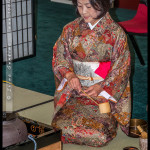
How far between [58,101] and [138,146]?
702 mm

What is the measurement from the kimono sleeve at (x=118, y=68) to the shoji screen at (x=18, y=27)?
204 centimetres

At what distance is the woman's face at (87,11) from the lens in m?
2.90

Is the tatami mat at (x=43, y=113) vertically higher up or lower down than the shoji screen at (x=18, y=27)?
lower down

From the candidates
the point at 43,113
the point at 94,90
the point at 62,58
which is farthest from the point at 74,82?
the point at 43,113

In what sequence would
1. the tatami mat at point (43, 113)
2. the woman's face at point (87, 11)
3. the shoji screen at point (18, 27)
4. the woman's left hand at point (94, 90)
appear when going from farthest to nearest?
the shoji screen at point (18, 27) → the tatami mat at point (43, 113) → the woman's left hand at point (94, 90) → the woman's face at point (87, 11)

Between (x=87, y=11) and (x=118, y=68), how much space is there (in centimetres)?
49

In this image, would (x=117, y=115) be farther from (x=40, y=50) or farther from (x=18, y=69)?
(x=40, y=50)

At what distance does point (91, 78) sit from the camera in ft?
10.3

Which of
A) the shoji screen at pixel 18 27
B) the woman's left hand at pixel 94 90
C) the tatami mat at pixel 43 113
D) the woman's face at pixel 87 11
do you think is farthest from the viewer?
the shoji screen at pixel 18 27

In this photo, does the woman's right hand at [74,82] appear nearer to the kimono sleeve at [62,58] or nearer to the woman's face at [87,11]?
the kimono sleeve at [62,58]

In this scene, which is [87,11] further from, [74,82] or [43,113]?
[43,113]

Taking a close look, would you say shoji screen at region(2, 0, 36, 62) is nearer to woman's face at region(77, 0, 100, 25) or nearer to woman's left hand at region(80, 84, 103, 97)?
woman's face at region(77, 0, 100, 25)

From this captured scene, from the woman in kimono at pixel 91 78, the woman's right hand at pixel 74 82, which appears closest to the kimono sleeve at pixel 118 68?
the woman in kimono at pixel 91 78

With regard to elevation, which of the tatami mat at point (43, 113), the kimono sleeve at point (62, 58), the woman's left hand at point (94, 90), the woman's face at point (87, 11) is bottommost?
the tatami mat at point (43, 113)
